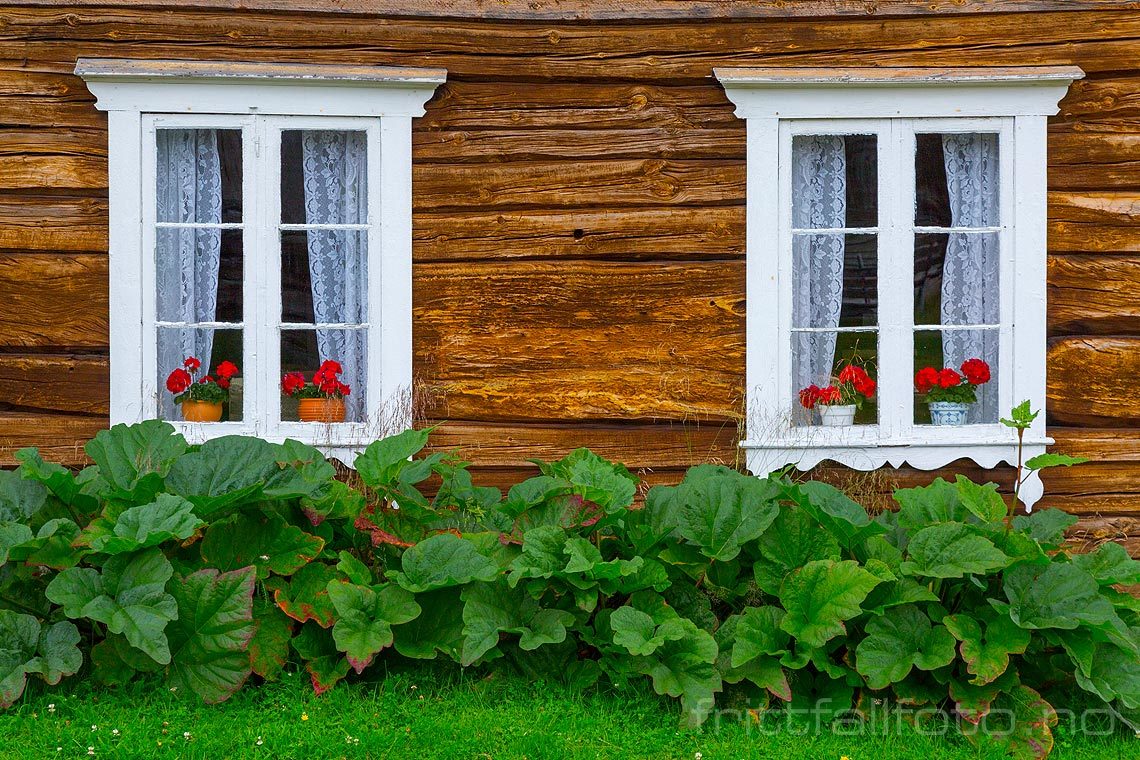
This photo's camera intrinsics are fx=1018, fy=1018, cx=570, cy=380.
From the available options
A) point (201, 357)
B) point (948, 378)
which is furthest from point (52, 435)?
point (948, 378)

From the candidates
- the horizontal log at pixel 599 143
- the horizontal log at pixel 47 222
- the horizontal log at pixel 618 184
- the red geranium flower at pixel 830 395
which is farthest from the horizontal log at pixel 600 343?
the horizontal log at pixel 47 222

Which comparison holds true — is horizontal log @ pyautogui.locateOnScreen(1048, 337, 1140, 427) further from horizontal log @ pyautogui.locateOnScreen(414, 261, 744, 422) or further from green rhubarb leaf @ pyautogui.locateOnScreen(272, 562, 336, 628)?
green rhubarb leaf @ pyautogui.locateOnScreen(272, 562, 336, 628)

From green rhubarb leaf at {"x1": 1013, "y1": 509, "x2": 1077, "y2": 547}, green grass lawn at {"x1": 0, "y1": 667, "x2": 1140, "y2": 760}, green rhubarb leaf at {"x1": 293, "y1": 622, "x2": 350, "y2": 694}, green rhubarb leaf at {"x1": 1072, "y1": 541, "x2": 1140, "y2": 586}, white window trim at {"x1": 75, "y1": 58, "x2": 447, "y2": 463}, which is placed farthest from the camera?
white window trim at {"x1": 75, "y1": 58, "x2": 447, "y2": 463}

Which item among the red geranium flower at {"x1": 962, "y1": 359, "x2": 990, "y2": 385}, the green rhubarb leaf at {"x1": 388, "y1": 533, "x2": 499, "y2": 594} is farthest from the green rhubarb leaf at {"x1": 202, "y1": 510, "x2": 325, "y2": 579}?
the red geranium flower at {"x1": 962, "y1": 359, "x2": 990, "y2": 385}

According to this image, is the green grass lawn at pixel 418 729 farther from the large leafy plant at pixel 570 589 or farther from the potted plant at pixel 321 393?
the potted plant at pixel 321 393

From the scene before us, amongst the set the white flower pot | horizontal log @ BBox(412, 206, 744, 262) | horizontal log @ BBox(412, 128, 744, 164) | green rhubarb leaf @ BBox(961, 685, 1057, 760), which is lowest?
green rhubarb leaf @ BBox(961, 685, 1057, 760)

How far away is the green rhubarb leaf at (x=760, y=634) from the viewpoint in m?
3.61

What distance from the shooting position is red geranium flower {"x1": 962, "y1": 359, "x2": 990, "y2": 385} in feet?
16.2

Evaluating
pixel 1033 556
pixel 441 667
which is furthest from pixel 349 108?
pixel 1033 556

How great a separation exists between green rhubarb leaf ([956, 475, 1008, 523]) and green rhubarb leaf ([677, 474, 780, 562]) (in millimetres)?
702

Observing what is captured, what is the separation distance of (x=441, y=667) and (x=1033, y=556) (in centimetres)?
221

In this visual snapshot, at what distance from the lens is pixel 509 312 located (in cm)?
498

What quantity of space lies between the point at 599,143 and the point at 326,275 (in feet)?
4.87

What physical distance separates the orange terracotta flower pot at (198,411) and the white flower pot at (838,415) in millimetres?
2965
